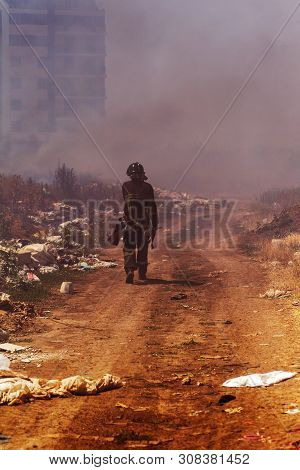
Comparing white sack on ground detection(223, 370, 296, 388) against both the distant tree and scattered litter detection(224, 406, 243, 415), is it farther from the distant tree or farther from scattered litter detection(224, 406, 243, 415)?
the distant tree

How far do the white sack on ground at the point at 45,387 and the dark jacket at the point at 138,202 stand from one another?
8.01 metres

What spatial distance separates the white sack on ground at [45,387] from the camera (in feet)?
16.3

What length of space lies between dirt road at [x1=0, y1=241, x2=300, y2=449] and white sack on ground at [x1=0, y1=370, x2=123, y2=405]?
116 millimetres

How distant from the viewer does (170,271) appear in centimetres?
1466

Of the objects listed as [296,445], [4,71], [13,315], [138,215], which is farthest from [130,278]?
[4,71]

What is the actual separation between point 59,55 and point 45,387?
143ft

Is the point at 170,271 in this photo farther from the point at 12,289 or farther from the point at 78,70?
the point at 78,70

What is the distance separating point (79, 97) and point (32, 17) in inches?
262

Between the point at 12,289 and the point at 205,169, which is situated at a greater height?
the point at 205,169

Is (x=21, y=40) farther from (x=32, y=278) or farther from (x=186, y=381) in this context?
(x=186, y=381)

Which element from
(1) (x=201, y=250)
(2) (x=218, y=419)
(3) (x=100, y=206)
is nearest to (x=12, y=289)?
(2) (x=218, y=419)

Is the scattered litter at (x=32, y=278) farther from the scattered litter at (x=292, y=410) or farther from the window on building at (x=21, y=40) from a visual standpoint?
the window on building at (x=21, y=40)

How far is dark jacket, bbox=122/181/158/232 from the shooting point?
525 inches

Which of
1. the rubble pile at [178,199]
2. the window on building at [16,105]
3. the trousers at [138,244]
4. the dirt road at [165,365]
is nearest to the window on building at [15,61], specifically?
the window on building at [16,105]
